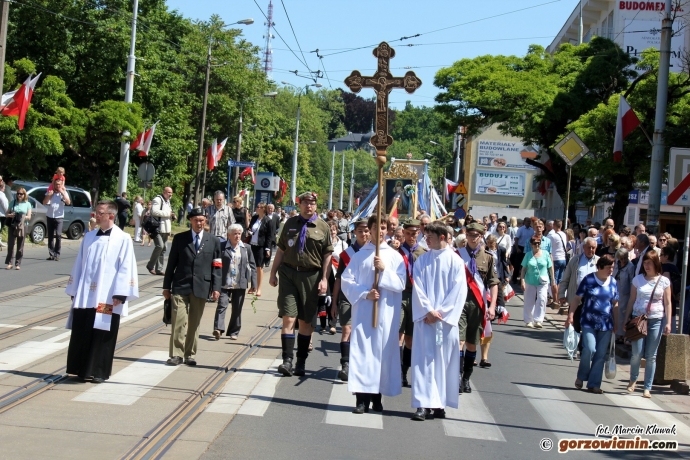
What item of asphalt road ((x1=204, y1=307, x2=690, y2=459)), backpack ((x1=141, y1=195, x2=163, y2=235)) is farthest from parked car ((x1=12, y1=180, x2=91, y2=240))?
asphalt road ((x1=204, y1=307, x2=690, y2=459))

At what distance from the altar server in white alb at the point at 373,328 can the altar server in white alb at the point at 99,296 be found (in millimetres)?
2157

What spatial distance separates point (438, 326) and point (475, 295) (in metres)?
1.74

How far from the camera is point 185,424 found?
7.39 metres

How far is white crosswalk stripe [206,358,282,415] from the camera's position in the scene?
812 cm

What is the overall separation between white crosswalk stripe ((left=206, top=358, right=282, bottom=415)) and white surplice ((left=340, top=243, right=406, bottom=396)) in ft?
2.93

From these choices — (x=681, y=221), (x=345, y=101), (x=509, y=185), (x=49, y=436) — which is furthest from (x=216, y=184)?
(x=345, y=101)

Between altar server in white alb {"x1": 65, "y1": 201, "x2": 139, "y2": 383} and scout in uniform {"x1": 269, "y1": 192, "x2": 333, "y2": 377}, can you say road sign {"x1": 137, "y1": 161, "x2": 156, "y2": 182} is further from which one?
altar server in white alb {"x1": 65, "y1": 201, "x2": 139, "y2": 383}

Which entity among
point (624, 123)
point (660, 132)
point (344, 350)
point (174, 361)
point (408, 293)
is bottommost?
point (174, 361)

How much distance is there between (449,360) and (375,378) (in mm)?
685

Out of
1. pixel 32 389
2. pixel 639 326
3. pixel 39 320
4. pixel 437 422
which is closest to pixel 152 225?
pixel 39 320

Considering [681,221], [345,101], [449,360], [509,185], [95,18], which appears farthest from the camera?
[345,101]

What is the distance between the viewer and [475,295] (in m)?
9.89

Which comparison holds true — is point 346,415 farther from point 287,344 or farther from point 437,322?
point 287,344

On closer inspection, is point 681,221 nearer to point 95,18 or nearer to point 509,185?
point 95,18
